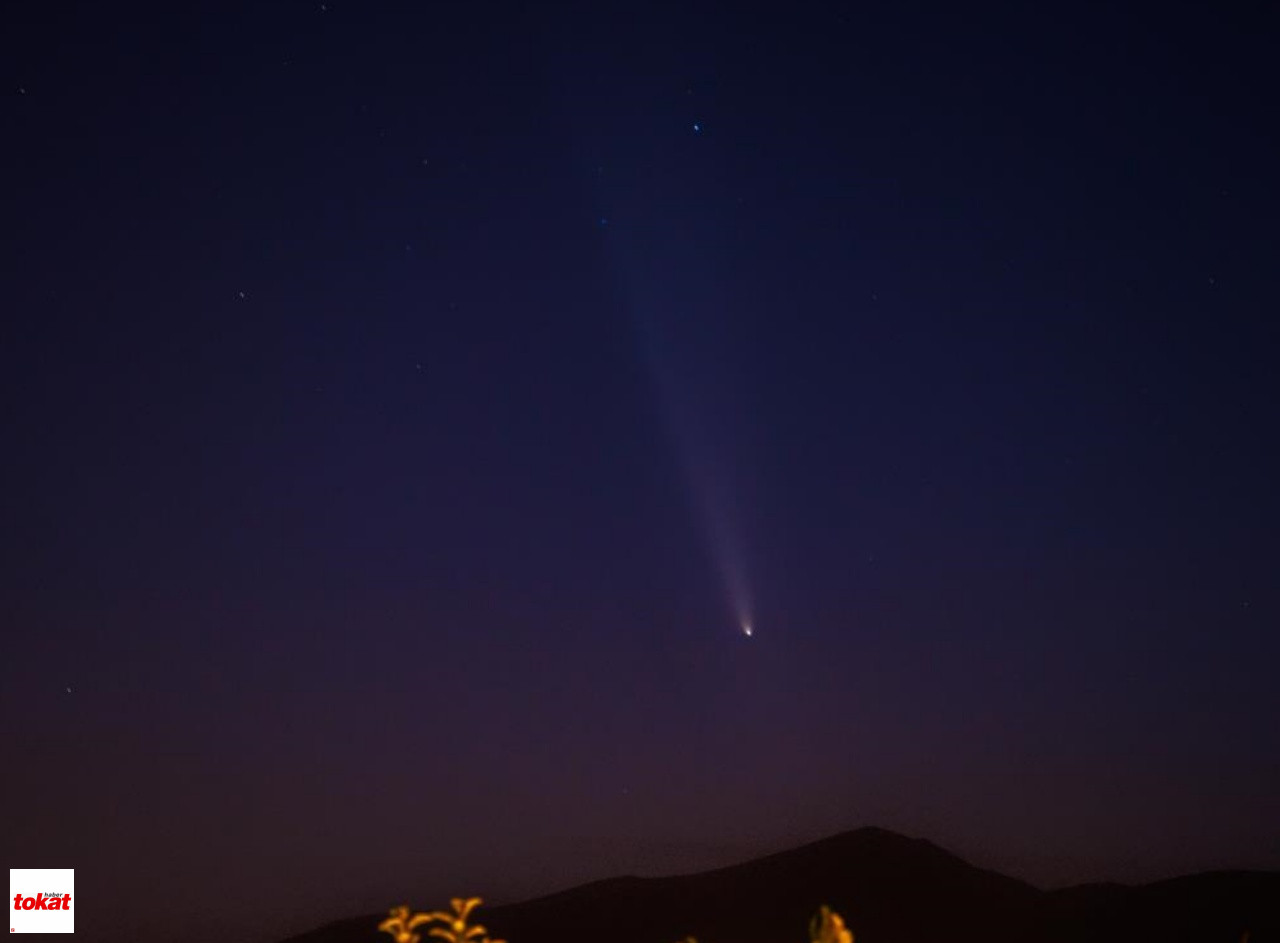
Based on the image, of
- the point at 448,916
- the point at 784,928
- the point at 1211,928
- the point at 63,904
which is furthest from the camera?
the point at 784,928

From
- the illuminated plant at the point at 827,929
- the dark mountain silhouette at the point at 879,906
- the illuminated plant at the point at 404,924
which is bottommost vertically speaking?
the illuminated plant at the point at 827,929

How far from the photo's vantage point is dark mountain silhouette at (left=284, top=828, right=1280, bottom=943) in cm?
9388

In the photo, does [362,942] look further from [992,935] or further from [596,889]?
[992,935]

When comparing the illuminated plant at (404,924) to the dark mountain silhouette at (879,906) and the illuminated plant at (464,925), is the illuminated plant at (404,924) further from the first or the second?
the dark mountain silhouette at (879,906)

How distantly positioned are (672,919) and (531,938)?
1333 centimetres

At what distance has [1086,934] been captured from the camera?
94812mm

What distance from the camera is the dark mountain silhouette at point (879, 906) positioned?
308 ft

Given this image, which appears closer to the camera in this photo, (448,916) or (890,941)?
(448,916)

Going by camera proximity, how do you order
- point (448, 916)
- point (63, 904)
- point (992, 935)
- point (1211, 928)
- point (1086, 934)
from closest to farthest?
point (448, 916)
point (63, 904)
point (1211, 928)
point (1086, 934)
point (992, 935)

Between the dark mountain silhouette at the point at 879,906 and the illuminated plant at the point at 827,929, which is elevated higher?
the dark mountain silhouette at the point at 879,906

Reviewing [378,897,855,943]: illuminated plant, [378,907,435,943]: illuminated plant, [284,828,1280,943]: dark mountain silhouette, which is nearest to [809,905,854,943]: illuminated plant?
[378,897,855,943]: illuminated plant

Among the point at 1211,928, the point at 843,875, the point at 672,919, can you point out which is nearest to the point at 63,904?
the point at 1211,928

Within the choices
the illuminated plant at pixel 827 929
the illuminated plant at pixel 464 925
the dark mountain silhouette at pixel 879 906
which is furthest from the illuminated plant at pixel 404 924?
the dark mountain silhouette at pixel 879 906

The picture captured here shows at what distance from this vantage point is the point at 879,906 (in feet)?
378
